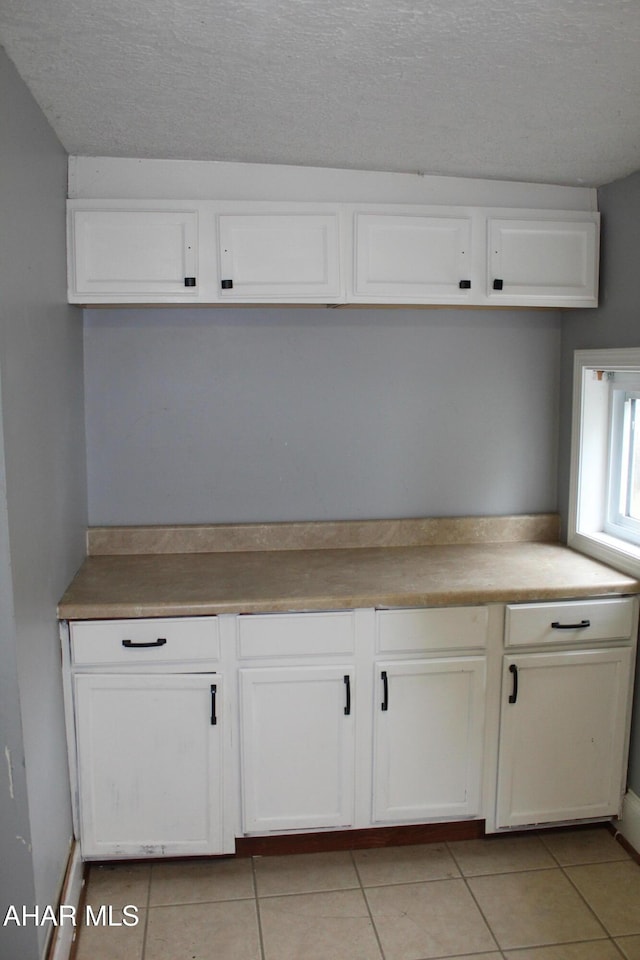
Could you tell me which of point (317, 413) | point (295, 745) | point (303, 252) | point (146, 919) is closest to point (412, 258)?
point (303, 252)

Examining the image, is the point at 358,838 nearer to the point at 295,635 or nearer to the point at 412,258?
the point at 295,635

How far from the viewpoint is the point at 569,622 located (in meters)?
2.41

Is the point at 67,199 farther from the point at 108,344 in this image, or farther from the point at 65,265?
the point at 108,344

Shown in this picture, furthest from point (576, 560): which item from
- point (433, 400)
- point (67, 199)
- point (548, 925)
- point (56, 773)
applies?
point (67, 199)

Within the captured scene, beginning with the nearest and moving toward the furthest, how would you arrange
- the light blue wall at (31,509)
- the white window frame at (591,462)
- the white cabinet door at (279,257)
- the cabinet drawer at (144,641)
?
the light blue wall at (31,509) → the cabinet drawer at (144,641) → the white cabinet door at (279,257) → the white window frame at (591,462)

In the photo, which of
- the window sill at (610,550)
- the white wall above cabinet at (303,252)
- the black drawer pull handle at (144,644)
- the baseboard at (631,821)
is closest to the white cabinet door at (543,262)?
the white wall above cabinet at (303,252)

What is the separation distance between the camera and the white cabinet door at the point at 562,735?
7.94 feet

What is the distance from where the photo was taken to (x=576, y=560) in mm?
2695

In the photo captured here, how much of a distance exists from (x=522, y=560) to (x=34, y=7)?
211cm

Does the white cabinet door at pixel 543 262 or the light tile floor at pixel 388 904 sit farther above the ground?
the white cabinet door at pixel 543 262

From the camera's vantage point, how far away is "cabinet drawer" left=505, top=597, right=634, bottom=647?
238 centimetres

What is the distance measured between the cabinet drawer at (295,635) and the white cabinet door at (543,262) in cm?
120

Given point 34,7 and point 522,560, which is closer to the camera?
point 34,7

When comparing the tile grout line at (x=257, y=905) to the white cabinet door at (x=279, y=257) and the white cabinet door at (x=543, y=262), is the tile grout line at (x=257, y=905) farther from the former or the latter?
the white cabinet door at (x=543, y=262)
